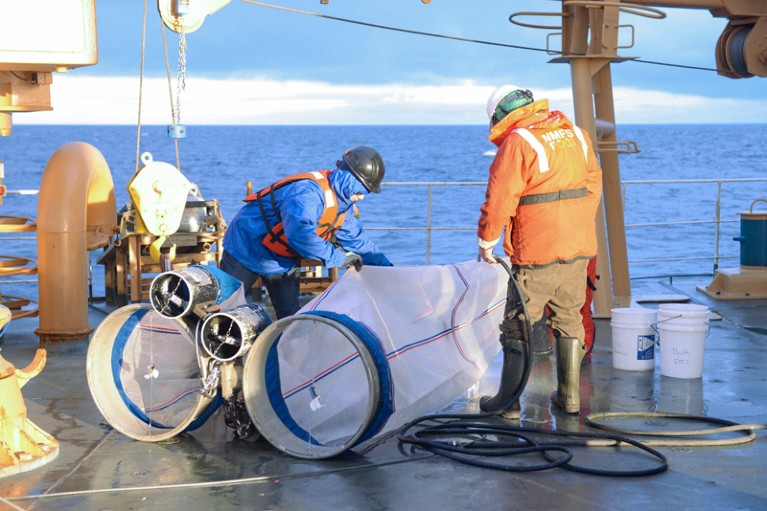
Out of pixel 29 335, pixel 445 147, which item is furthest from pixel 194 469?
pixel 445 147

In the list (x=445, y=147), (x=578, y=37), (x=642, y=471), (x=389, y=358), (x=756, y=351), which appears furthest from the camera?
(x=445, y=147)

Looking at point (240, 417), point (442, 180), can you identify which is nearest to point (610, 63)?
point (240, 417)

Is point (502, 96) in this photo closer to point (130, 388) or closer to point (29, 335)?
point (130, 388)

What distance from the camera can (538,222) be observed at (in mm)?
6094

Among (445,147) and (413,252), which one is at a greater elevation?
(445,147)

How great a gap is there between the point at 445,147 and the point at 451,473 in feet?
311

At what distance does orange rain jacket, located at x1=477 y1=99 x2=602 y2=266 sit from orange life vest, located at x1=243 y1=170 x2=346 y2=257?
1.07m

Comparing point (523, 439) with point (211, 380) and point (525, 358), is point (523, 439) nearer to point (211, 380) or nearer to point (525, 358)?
point (525, 358)

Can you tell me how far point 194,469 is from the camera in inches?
205

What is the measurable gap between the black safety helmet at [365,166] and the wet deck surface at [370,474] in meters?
1.57

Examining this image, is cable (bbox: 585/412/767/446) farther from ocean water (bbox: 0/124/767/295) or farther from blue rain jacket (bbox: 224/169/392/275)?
ocean water (bbox: 0/124/767/295)

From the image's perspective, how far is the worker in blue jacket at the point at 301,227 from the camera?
6.35m

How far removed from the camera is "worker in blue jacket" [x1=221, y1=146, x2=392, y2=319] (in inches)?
250

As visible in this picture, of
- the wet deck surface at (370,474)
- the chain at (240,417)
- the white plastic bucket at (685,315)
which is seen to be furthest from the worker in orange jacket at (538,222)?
the chain at (240,417)
